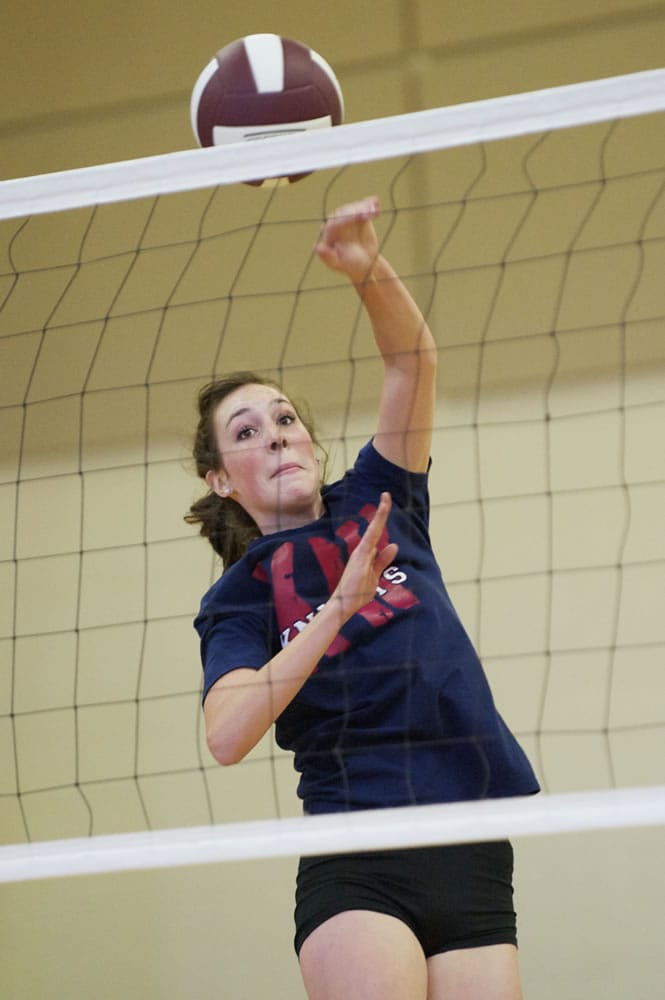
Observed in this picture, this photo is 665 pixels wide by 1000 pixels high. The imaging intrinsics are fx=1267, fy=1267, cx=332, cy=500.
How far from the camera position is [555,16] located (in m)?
4.06

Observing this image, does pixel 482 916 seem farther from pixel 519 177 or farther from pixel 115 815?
pixel 519 177

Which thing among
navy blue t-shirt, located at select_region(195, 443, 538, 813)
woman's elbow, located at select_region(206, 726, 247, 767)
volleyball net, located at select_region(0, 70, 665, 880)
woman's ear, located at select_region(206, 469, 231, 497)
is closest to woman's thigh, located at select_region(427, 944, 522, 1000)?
navy blue t-shirt, located at select_region(195, 443, 538, 813)

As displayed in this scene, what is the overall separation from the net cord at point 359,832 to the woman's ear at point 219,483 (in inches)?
26.4

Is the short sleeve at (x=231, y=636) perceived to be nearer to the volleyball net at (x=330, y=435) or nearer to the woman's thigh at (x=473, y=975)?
the woman's thigh at (x=473, y=975)

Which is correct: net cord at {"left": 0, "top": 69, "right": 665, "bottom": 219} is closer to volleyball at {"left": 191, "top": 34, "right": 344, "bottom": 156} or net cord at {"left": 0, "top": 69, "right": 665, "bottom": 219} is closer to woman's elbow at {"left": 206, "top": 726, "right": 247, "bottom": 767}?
volleyball at {"left": 191, "top": 34, "right": 344, "bottom": 156}

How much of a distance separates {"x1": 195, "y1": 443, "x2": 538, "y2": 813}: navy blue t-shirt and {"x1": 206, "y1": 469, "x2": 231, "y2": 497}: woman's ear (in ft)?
0.62

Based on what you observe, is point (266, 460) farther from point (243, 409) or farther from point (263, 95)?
point (263, 95)

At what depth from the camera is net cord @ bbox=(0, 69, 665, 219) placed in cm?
204

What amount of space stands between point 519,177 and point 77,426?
162 cm

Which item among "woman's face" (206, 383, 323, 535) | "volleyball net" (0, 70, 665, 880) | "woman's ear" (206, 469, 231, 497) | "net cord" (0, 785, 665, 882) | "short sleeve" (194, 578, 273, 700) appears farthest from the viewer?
"volleyball net" (0, 70, 665, 880)

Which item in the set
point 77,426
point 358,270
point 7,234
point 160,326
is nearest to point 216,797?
point 77,426

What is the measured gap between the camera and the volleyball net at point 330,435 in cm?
376

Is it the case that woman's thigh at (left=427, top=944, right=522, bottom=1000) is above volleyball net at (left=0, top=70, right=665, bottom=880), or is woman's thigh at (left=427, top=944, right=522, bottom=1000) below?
below

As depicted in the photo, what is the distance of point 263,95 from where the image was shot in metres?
2.37
